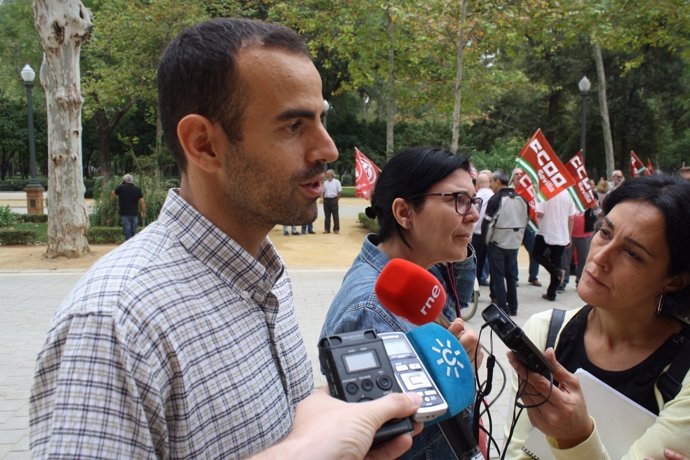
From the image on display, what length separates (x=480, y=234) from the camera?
28.7 feet

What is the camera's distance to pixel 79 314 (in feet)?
3.22

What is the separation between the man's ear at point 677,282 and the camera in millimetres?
2014

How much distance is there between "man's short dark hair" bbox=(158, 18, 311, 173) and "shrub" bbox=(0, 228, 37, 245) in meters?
15.3

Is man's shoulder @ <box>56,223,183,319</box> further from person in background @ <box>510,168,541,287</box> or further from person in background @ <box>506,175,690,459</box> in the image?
person in background @ <box>510,168,541,287</box>

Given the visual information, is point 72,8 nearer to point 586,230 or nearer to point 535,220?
point 535,220

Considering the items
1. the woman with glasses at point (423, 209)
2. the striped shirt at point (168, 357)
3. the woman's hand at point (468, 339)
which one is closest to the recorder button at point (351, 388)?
the striped shirt at point (168, 357)

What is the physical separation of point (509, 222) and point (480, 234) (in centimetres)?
108

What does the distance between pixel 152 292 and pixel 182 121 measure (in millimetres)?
409

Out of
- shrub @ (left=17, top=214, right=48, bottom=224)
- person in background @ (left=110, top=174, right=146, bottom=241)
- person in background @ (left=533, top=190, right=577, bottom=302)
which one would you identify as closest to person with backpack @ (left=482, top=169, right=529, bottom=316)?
person in background @ (left=533, top=190, right=577, bottom=302)

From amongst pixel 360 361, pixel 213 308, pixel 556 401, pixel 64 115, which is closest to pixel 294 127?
pixel 213 308

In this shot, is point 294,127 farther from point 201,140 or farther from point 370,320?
point 370,320

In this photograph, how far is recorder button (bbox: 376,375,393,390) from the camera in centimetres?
116

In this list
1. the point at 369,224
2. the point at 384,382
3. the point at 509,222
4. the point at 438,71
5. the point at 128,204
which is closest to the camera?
the point at 384,382

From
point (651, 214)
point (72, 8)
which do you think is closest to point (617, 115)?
point (72, 8)
